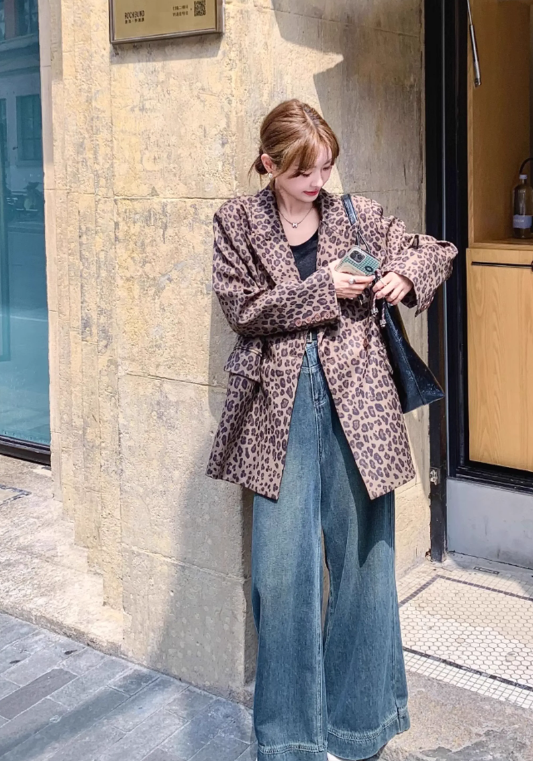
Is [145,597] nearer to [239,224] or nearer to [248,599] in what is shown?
[248,599]

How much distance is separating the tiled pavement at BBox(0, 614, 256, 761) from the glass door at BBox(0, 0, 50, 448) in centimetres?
272

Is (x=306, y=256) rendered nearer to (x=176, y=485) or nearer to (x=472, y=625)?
(x=176, y=485)

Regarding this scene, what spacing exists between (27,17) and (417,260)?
407 centimetres

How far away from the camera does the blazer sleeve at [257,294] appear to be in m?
3.00

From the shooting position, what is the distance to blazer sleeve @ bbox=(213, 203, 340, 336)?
300cm

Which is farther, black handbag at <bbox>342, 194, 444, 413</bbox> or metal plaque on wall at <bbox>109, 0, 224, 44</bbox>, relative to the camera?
metal plaque on wall at <bbox>109, 0, 224, 44</bbox>

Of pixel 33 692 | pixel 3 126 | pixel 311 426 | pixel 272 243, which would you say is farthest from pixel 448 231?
pixel 3 126

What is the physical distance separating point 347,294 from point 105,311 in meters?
1.55

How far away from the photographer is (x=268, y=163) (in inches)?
121

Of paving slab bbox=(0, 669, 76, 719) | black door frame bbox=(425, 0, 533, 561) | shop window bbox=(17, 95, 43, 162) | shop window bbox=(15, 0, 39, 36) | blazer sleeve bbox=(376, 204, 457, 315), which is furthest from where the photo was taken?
shop window bbox=(17, 95, 43, 162)

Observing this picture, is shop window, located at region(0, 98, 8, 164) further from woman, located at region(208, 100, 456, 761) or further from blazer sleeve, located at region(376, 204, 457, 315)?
blazer sleeve, located at region(376, 204, 457, 315)

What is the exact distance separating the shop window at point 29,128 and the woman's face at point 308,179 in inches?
143

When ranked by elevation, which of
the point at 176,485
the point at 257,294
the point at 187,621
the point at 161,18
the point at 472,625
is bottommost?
the point at 472,625

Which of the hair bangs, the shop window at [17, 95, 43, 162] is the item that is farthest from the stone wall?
the shop window at [17, 95, 43, 162]
